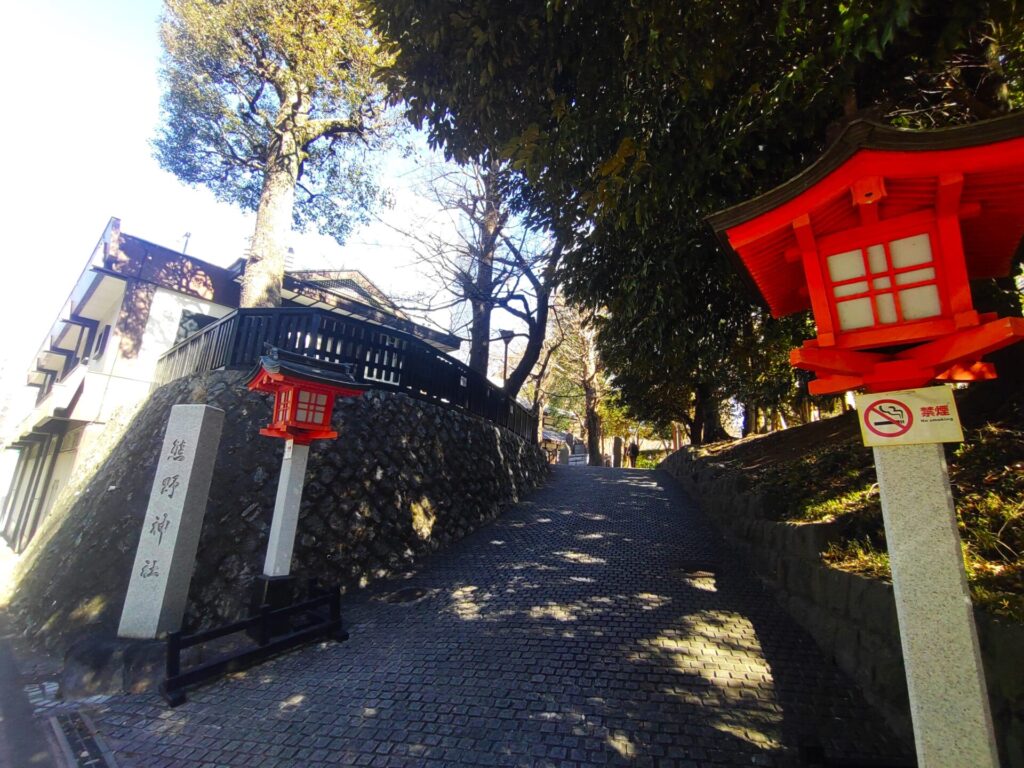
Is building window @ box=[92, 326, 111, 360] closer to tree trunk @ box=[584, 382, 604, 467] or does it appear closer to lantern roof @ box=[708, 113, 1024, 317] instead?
lantern roof @ box=[708, 113, 1024, 317]

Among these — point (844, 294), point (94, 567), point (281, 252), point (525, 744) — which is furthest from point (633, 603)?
point (281, 252)

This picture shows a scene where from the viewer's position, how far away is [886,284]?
282 cm

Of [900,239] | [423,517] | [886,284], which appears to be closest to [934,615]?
[886,284]

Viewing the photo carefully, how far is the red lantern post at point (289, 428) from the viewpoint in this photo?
17.0 ft

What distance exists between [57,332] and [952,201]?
900 inches

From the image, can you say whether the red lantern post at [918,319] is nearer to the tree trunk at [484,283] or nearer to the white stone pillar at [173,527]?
the white stone pillar at [173,527]

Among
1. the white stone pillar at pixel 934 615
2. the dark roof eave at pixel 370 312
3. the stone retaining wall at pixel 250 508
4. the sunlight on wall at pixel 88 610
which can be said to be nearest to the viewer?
the white stone pillar at pixel 934 615

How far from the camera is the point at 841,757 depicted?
119 inches

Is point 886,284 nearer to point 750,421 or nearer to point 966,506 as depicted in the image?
point 966,506

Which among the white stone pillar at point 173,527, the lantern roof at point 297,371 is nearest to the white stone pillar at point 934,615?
the lantern roof at point 297,371

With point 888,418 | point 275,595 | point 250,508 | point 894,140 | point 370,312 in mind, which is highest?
point 370,312

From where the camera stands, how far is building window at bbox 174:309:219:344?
44.2 ft

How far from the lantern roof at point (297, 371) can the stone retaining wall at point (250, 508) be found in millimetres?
2120

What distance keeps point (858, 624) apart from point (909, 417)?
2262 mm
